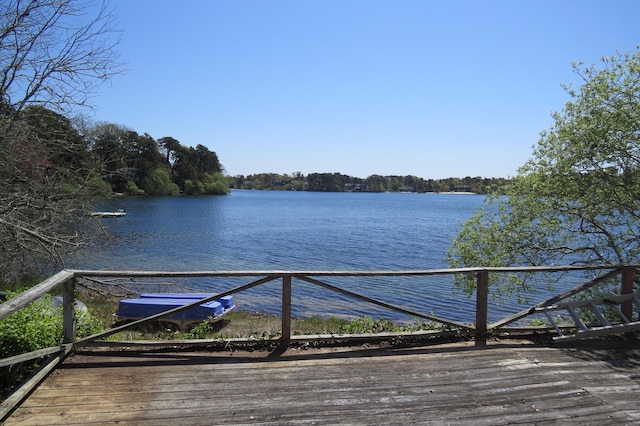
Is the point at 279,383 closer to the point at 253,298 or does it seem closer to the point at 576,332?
the point at 576,332

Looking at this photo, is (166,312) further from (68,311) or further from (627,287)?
(627,287)

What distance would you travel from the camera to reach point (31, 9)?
7.21 meters

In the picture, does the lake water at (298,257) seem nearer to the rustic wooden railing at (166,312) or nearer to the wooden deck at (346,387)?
the rustic wooden railing at (166,312)

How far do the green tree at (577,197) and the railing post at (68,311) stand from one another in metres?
9.76

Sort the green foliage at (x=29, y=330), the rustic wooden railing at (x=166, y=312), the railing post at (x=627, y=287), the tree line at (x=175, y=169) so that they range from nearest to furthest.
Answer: the rustic wooden railing at (x=166, y=312) → the green foliage at (x=29, y=330) → the railing post at (x=627, y=287) → the tree line at (x=175, y=169)

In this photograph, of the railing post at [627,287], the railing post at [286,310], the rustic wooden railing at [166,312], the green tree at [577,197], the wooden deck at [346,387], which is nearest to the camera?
the wooden deck at [346,387]

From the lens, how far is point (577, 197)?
10367mm

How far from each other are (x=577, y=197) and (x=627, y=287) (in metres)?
4.25

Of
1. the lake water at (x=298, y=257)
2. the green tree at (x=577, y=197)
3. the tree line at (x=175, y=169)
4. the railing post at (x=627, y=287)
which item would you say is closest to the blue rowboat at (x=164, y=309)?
the lake water at (x=298, y=257)

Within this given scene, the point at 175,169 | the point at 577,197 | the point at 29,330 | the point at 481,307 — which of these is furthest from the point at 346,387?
the point at 175,169

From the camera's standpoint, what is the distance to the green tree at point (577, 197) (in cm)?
929

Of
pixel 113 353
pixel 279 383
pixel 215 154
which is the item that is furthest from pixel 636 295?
pixel 215 154

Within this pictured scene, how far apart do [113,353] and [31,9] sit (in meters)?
5.83

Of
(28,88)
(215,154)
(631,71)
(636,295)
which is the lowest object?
(636,295)
